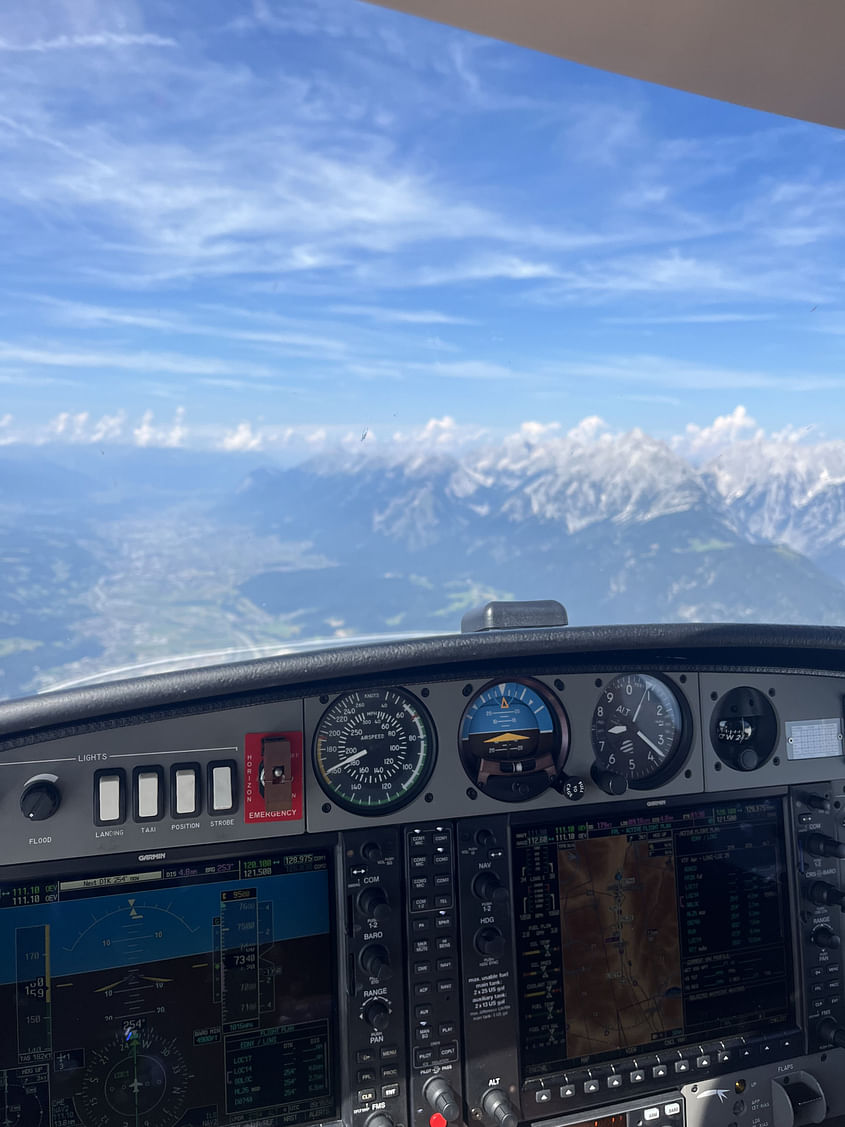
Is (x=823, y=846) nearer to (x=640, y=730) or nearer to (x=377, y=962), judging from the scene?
(x=640, y=730)

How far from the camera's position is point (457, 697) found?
170 centimetres

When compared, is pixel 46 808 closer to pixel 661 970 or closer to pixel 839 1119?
pixel 661 970

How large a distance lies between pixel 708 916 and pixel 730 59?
1.77m

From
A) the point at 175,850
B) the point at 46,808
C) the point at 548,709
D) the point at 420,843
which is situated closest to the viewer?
the point at 46,808

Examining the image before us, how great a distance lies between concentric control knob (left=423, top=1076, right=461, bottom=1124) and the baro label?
0.59m

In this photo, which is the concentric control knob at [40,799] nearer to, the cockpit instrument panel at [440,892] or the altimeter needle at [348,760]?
the cockpit instrument panel at [440,892]

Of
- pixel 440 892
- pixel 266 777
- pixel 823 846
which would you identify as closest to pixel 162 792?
pixel 266 777

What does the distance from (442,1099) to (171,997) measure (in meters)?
0.54

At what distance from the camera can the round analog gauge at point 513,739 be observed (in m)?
1.71

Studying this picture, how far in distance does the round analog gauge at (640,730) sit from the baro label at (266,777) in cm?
65

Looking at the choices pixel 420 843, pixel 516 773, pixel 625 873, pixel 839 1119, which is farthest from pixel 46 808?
pixel 839 1119

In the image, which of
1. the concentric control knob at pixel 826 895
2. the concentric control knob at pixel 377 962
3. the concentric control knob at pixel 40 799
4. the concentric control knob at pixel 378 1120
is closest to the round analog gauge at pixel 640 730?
the concentric control knob at pixel 826 895

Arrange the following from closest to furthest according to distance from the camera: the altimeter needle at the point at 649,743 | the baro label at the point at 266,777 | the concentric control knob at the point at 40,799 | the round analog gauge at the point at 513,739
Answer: the concentric control knob at the point at 40,799, the baro label at the point at 266,777, the round analog gauge at the point at 513,739, the altimeter needle at the point at 649,743

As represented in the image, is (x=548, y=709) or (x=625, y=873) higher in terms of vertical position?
(x=548, y=709)
